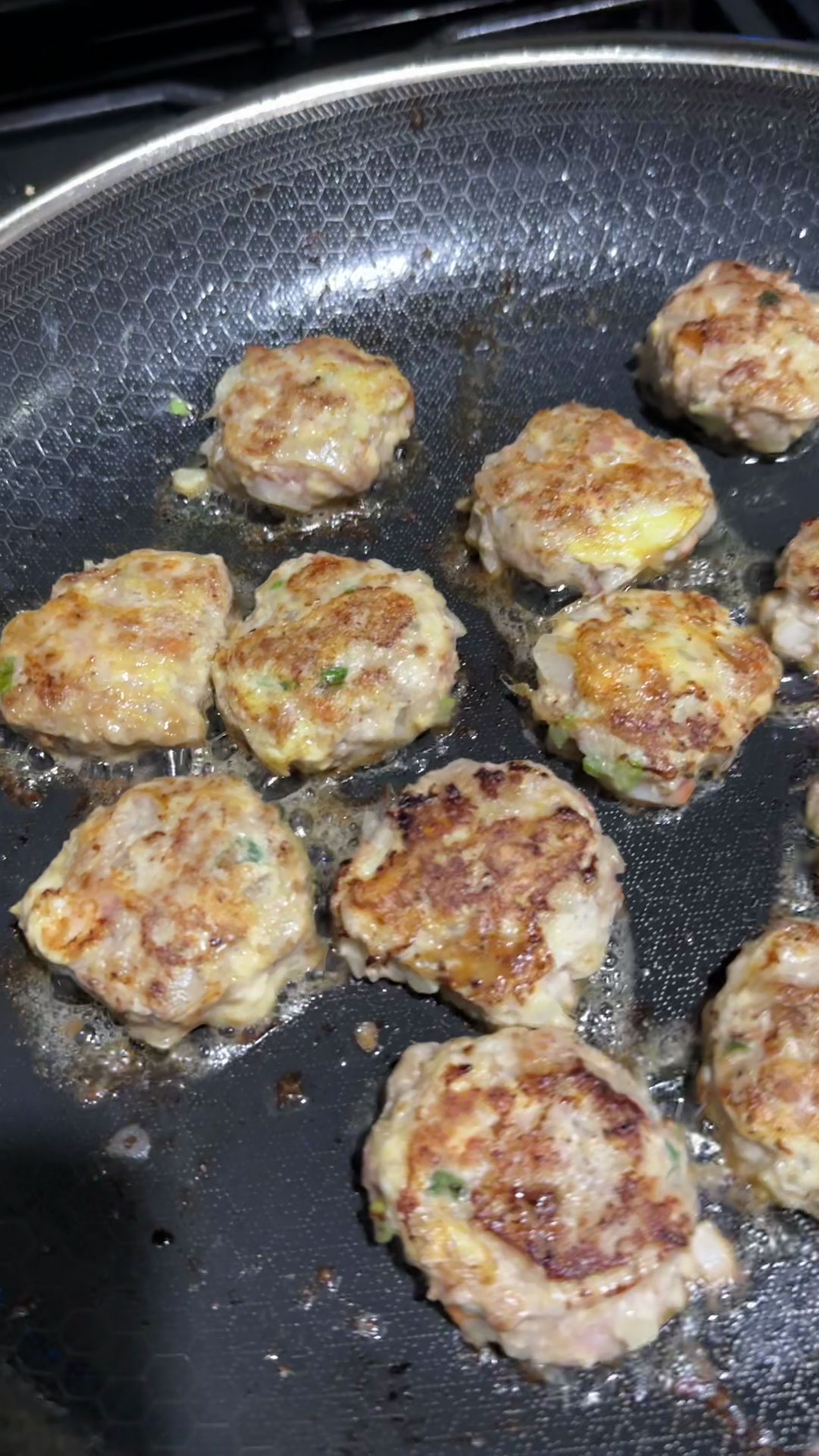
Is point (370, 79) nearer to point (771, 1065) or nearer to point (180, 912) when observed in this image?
point (180, 912)

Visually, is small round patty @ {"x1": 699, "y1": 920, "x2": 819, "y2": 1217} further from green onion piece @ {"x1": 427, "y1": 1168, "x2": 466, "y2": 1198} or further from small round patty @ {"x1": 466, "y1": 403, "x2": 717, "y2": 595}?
small round patty @ {"x1": 466, "y1": 403, "x2": 717, "y2": 595}

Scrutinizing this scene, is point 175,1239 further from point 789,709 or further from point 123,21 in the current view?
point 123,21

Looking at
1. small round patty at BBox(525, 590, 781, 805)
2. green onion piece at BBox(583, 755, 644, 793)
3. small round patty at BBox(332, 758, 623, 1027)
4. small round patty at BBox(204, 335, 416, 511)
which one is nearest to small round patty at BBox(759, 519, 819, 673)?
small round patty at BBox(525, 590, 781, 805)

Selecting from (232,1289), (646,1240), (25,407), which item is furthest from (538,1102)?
(25,407)

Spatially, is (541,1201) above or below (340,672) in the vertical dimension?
below

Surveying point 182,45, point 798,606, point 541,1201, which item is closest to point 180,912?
point 541,1201

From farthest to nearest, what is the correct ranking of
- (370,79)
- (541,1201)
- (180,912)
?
(370,79) < (180,912) < (541,1201)
